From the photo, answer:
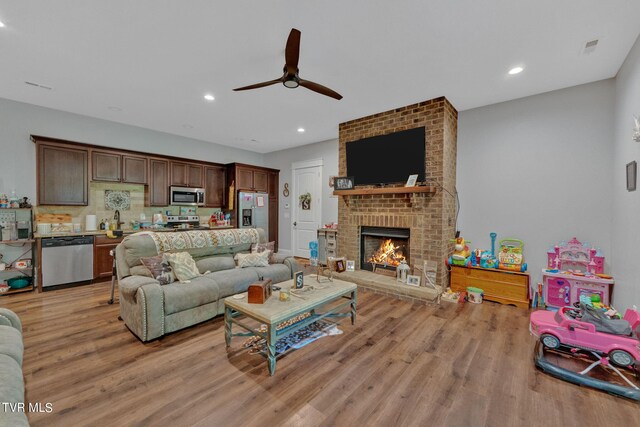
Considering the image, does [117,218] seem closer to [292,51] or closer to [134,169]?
[134,169]

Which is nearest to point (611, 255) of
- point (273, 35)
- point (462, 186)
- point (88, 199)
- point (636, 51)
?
point (462, 186)

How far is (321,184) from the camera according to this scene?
20.1ft

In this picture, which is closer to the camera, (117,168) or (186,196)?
(117,168)

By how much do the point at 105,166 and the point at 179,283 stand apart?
10.6 feet

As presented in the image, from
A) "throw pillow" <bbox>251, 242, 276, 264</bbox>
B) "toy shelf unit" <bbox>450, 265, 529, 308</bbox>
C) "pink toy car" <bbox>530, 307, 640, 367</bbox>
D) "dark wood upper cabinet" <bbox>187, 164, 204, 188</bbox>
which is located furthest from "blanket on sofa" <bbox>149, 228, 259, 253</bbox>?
"pink toy car" <bbox>530, 307, 640, 367</bbox>

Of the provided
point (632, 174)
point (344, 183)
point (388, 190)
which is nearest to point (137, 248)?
point (344, 183)

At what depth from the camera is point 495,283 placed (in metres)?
3.56

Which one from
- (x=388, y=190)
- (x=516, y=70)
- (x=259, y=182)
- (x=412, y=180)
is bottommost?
(x=388, y=190)

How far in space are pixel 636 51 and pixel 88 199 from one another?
7212 millimetres

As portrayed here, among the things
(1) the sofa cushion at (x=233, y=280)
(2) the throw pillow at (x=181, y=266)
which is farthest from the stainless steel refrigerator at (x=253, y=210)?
(2) the throw pillow at (x=181, y=266)

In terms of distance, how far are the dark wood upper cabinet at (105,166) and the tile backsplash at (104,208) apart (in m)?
0.21

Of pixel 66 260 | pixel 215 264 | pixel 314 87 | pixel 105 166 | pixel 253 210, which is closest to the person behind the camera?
pixel 314 87

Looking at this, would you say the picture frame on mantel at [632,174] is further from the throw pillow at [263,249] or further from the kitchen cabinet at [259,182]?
the kitchen cabinet at [259,182]

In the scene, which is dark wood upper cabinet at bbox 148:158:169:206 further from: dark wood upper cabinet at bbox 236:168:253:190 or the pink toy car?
the pink toy car
